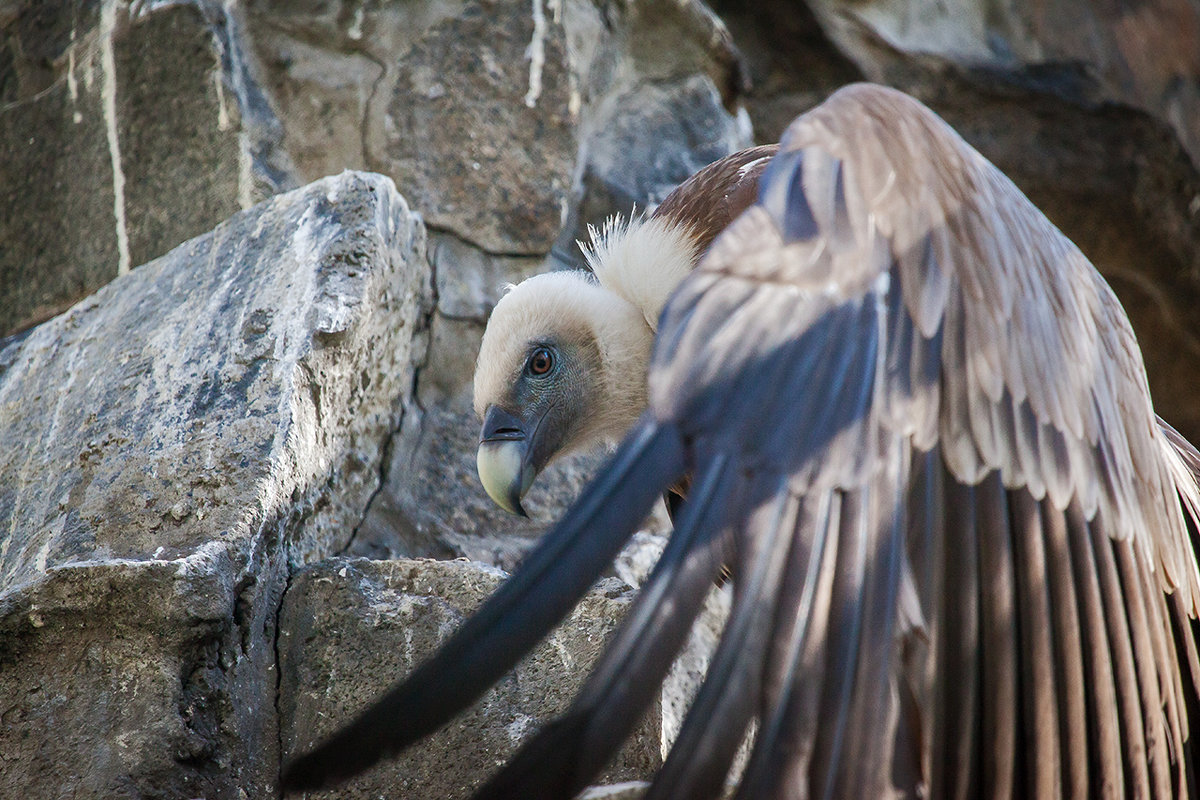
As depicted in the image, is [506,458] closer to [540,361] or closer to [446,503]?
[540,361]

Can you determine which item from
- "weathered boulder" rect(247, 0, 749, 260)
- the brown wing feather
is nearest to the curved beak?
"weathered boulder" rect(247, 0, 749, 260)

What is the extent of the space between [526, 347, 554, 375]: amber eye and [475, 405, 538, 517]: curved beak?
114mm

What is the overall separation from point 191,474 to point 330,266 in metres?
0.53

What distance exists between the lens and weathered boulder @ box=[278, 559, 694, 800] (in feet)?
5.89

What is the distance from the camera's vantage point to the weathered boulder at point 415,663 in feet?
5.89

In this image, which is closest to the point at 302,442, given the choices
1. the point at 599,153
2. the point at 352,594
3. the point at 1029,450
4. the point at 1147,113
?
the point at 352,594

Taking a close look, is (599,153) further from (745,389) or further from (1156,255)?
(1156,255)

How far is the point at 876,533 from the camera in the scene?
Answer: 1222 millimetres

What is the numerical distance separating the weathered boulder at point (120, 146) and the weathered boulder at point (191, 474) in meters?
0.39

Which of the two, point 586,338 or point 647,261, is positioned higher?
point 647,261

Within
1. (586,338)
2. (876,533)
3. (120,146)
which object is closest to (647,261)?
(586,338)

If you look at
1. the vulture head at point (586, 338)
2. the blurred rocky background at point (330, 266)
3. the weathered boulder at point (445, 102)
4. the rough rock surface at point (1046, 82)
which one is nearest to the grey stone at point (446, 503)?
the blurred rocky background at point (330, 266)

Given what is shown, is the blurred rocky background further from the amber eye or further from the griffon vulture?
the griffon vulture

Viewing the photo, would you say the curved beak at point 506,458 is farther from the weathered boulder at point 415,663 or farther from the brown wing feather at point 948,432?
Answer: the brown wing feather at point 948,432
